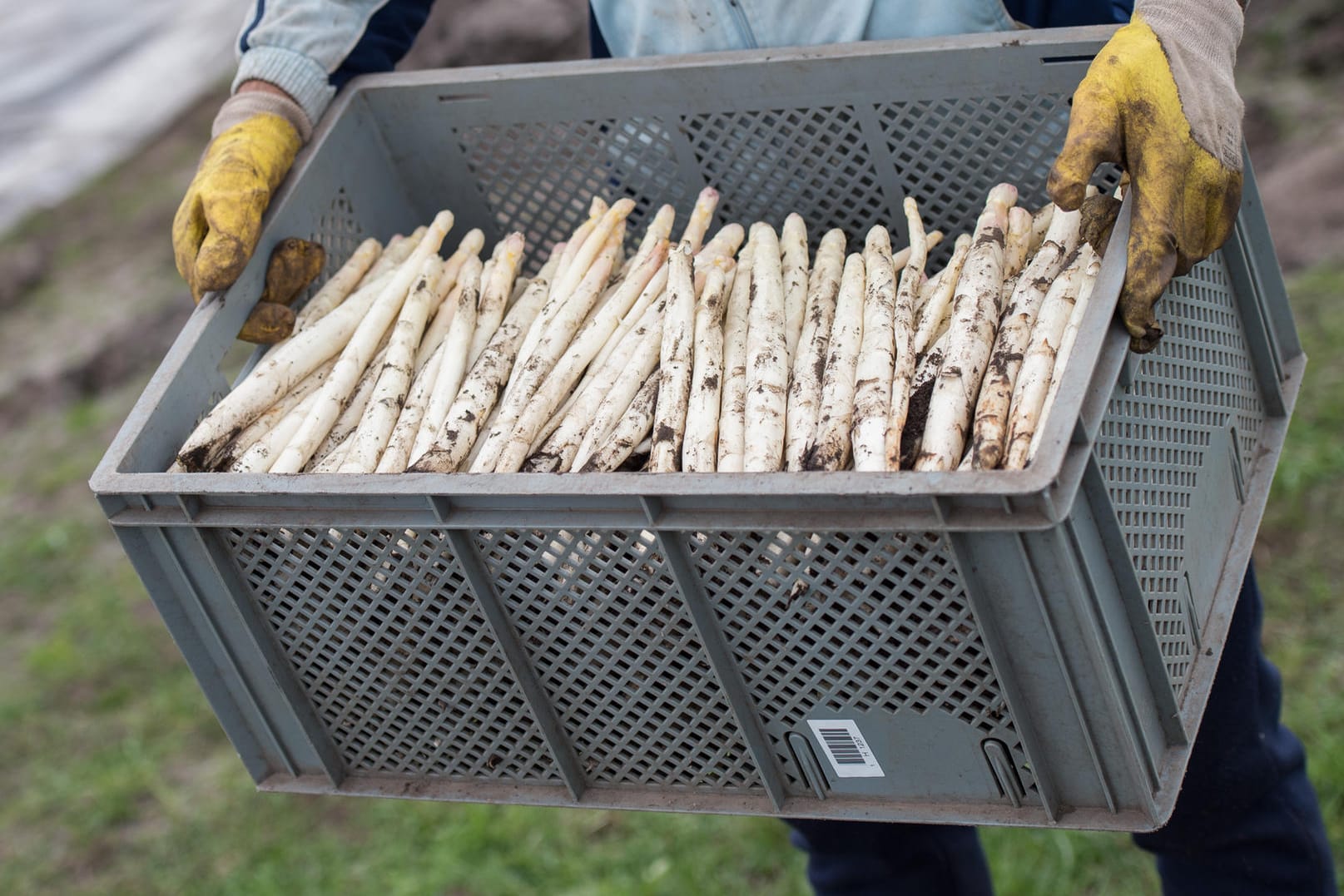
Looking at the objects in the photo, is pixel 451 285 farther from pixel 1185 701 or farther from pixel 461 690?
pixel 1185 701

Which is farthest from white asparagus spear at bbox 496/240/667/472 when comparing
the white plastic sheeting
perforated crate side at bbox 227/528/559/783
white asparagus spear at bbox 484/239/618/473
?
the white plastic sheeting

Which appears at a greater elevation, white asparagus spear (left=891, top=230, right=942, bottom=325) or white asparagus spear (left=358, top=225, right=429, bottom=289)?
white asparagus spear (left=358, top=225, right=429, bottom=289)

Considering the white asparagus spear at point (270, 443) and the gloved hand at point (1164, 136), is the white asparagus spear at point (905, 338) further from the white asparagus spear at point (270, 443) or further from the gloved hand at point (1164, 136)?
the white asparagus spear at point (270, 443)

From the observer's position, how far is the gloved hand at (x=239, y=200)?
2.31m

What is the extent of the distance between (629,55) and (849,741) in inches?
55.0

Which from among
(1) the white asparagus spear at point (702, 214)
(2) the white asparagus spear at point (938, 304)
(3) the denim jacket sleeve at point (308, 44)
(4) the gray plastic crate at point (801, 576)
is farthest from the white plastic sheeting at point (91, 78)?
(2) the white asparagus spear at point (938, 304)

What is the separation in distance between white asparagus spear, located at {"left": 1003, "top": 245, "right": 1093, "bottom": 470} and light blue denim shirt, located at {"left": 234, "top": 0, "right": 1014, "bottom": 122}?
1.87 feet

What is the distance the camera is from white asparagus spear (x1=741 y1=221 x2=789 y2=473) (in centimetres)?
192

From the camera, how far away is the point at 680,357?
2.07 metres

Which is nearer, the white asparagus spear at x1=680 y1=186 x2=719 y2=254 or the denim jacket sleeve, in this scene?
the white asparagus spear at x1=680 y1=186 x2=719 y2=254

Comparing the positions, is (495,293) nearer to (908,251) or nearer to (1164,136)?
(908,251)

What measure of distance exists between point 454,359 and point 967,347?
2.73ft

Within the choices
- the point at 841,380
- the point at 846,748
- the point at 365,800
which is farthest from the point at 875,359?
the point at 365,800

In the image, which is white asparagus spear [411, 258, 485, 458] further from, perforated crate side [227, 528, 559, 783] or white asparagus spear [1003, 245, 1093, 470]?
white asparagus spear [1003, 245, 1093, 470]
